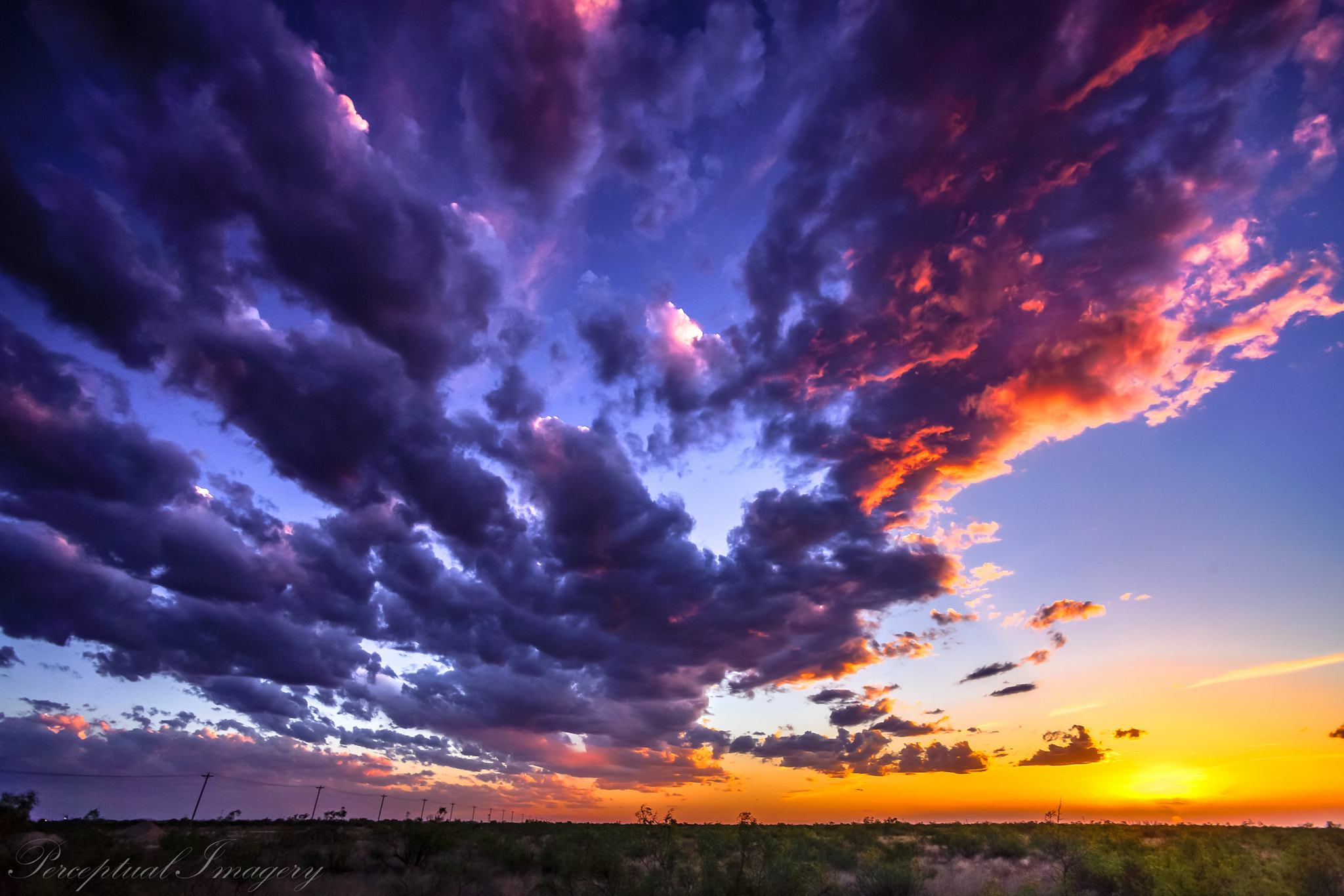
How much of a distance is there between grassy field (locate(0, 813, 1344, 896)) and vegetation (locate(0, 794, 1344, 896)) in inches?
4.1

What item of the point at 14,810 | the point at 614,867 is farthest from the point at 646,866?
the point at 14,810

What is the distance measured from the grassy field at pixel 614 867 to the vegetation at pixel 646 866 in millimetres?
105

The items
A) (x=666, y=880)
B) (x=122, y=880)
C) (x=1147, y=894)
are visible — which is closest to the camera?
(x=122, y=880)

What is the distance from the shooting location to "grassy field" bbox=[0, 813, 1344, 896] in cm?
2127

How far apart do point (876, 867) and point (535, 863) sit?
19414 mm

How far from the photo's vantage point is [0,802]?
2855 cm

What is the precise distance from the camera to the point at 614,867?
84.0ft

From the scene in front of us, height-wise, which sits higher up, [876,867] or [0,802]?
[0,802]

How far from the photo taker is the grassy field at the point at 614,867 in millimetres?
21266

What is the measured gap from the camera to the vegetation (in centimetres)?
2181

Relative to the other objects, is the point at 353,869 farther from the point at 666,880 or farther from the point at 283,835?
the point at 666,880

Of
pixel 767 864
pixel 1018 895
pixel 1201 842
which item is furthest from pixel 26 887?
pixel 1201 842

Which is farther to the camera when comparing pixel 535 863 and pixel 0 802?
pixel 535 863

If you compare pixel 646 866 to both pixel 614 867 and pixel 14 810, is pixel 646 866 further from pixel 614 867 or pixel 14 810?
pixel 14 810
